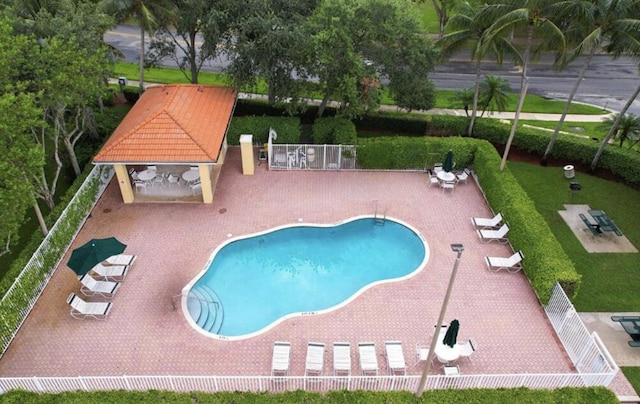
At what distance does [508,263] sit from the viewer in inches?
735

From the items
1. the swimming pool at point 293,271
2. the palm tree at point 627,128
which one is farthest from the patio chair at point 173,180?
the palm tree at point 627,128

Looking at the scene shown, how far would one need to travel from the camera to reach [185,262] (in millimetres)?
19000

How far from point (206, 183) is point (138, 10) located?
11799 millimetres

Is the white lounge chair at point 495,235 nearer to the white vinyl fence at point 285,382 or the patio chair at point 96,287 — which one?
the white vinyl fence at point 285,382

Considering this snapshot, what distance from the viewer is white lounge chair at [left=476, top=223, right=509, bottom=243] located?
792 inches

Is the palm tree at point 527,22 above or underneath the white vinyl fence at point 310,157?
above

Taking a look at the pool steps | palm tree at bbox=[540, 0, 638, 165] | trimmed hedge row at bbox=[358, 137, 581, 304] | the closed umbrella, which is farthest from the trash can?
the pool steps

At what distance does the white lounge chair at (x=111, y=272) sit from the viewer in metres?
17.9

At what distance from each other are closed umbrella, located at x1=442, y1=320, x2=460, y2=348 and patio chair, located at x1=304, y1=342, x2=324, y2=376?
165 inches

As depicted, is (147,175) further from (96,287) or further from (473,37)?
(473,37)

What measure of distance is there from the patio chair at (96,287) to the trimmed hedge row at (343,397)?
15.8ft

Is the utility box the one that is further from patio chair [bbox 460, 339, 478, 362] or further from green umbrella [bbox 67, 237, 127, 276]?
patio chair [bbox 460, 339, 478, 362]

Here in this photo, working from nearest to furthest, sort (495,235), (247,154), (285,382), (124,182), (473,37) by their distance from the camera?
(285,382) < (495,235) < (124,182) < (247,154) < (473,37)

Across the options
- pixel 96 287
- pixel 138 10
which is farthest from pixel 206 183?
pixel 138 10
